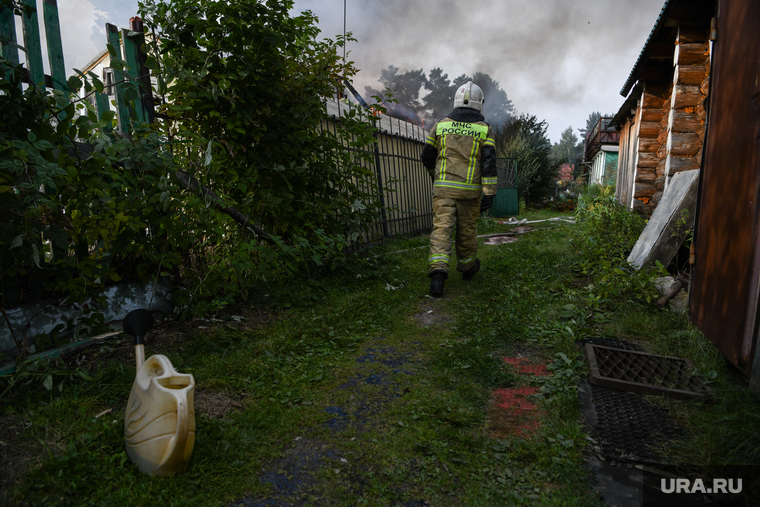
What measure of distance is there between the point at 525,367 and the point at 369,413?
1.10 meters

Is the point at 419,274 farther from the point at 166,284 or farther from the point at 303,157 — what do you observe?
the point at 166,284

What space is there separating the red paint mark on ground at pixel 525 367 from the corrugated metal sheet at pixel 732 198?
2.96 feet

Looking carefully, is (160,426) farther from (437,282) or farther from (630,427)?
(437,282)

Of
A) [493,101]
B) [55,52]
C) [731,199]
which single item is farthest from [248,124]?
[493,101]

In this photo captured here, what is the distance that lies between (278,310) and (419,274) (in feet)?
6.65

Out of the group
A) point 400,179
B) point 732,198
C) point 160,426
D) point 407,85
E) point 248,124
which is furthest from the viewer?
point 407,85

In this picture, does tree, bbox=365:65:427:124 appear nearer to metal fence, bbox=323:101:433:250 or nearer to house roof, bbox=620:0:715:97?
A: metal fence, bbox=323:101:433:250

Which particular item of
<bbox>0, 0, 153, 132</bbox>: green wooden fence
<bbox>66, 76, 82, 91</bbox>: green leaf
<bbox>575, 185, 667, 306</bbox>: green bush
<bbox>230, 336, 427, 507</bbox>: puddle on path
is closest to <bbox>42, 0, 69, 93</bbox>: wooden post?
<bbox>0, 0, 153, 132</bbox>: green wooden fence

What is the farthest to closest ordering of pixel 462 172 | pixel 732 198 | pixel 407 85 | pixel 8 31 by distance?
pixel 407 85, pixel 462 172, pixel 8 31, pixel 732 198

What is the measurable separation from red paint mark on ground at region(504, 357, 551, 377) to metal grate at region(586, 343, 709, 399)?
282 millimetres

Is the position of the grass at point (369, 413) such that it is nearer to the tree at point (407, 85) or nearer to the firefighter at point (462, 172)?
the firefighter at point (462, 172)

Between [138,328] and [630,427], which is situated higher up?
[138,328]

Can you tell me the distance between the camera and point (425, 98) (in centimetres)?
5225

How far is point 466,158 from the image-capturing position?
4.61m
